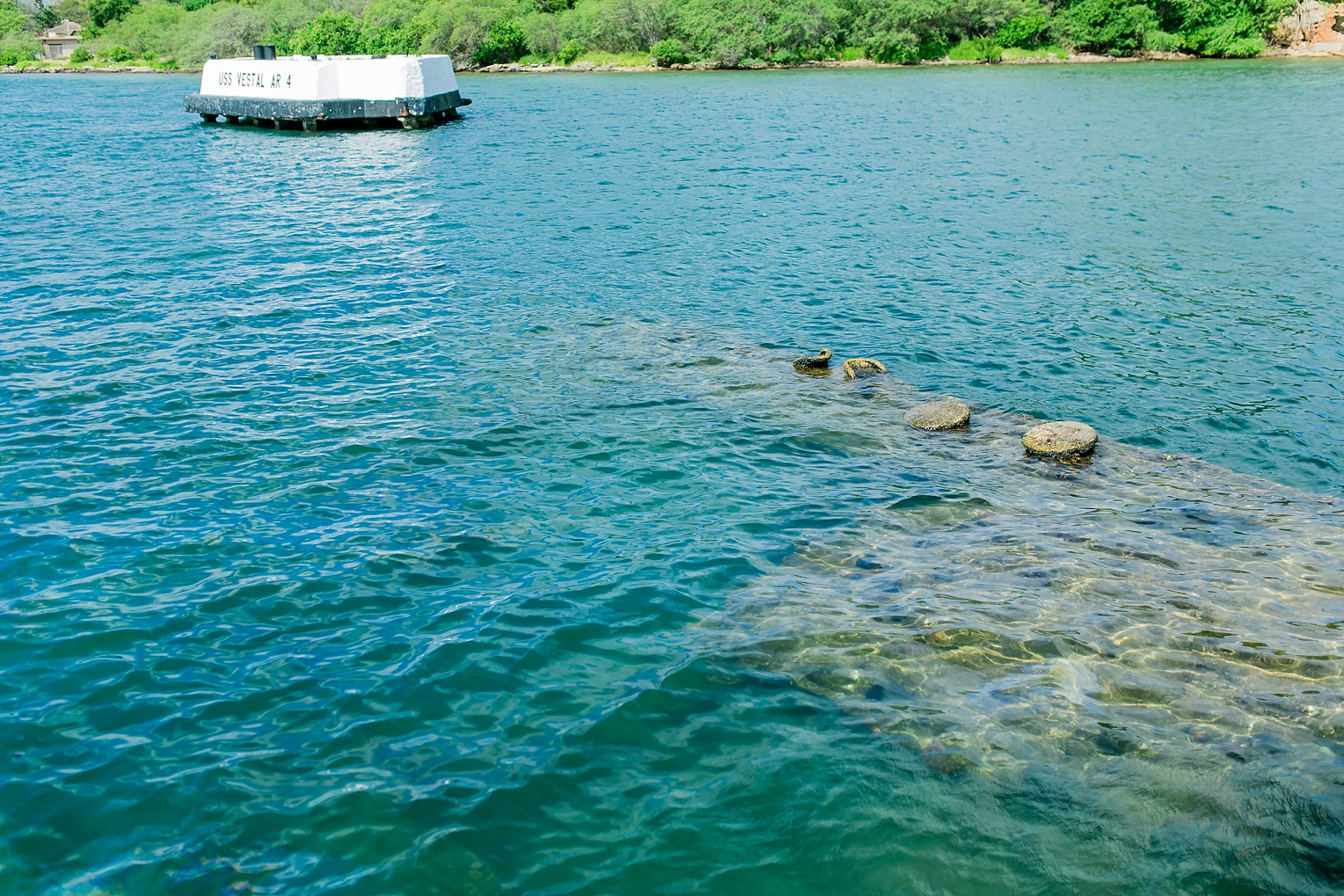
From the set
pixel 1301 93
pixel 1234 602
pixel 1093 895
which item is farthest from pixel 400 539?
pixel 1301 93

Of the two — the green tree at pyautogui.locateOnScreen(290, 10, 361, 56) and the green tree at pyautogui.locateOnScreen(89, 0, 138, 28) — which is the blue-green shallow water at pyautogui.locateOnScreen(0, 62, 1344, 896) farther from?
the green tree at pyautogui.locateOnScreen(89, 0, 138, 28)

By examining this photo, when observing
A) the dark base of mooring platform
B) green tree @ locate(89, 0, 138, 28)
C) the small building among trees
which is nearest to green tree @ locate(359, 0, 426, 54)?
the dark base of mooring platform

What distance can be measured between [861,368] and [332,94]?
41.5 metres

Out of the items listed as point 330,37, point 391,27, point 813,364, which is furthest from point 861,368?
point 391,27

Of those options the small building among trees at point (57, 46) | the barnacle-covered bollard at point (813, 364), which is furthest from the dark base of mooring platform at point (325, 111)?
the small building among trees at point (57, 46)

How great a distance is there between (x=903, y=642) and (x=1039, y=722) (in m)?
1.28

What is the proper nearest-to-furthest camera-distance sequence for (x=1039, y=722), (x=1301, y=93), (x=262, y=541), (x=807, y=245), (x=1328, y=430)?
(x=1039, y=722) < (x=262, y=541) < (x=1328, y=430) < (x=807, y=245) < (x=1301, y=93)

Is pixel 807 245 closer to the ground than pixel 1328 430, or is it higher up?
higher up

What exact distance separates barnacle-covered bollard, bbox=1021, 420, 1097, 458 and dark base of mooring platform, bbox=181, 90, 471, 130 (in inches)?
1675

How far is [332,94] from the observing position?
47.5 metres

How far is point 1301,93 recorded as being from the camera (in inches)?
2003

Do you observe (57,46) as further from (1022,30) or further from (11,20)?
(1022,30)

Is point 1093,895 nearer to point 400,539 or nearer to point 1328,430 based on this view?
point 400,539

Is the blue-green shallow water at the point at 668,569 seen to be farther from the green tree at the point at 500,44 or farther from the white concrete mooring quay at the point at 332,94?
the green tree at the point at 500,44
